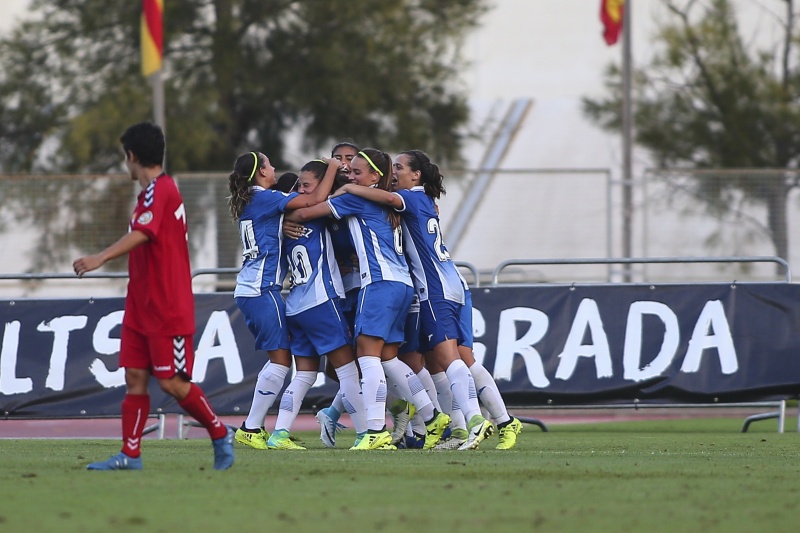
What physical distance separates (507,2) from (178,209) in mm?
23681

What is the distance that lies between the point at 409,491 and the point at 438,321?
10.3 ft

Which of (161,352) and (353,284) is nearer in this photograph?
(161,352)

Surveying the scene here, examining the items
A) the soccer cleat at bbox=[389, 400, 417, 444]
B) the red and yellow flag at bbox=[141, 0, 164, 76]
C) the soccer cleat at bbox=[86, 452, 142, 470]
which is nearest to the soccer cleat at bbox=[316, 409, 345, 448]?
the soccer cleat at bbox=[389, 400, 417, 444]

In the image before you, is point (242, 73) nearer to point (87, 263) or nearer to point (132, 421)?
point (132, 421)

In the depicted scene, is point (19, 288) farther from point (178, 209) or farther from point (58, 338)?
point (178, 209)

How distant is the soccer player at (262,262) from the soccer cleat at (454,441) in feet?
4.05

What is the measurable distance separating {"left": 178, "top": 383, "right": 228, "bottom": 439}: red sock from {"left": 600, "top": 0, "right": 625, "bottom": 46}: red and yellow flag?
17.4 meters

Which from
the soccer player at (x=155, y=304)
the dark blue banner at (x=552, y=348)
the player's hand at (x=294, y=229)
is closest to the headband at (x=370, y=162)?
the player's hand at (x=294, y=229)

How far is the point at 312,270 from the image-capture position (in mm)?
9477

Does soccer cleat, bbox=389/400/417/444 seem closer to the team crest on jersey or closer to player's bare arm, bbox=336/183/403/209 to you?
Answer: player's bare arm, bbox=336/183/403/209

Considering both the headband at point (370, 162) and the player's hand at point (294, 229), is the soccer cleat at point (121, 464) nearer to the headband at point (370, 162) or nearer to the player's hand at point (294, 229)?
the player's hand at point (294, 229)

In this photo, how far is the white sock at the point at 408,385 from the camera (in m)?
9.48

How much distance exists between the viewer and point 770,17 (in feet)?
88.8

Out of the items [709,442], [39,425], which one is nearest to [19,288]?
[39,425]
